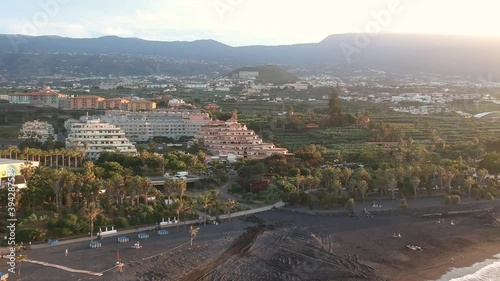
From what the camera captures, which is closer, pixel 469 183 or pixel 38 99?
pixel 469 183

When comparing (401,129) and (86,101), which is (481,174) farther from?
(86,101)

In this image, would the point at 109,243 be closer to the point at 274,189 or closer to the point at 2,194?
the point at 2,194

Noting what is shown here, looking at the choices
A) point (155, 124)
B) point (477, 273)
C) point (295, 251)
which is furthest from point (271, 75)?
point (477, 273)

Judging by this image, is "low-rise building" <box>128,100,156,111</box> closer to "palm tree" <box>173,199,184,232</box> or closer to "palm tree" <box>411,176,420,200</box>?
"palm tree" <box>173,199,184,232</box>

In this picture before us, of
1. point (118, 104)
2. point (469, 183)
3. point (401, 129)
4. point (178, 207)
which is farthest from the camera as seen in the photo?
point (118, 104)

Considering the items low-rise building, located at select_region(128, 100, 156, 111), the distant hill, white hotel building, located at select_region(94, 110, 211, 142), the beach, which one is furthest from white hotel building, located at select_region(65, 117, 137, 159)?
the distant hill

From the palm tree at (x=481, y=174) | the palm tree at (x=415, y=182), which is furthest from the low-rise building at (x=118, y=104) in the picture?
the palm tree at (x=481, y=174)
